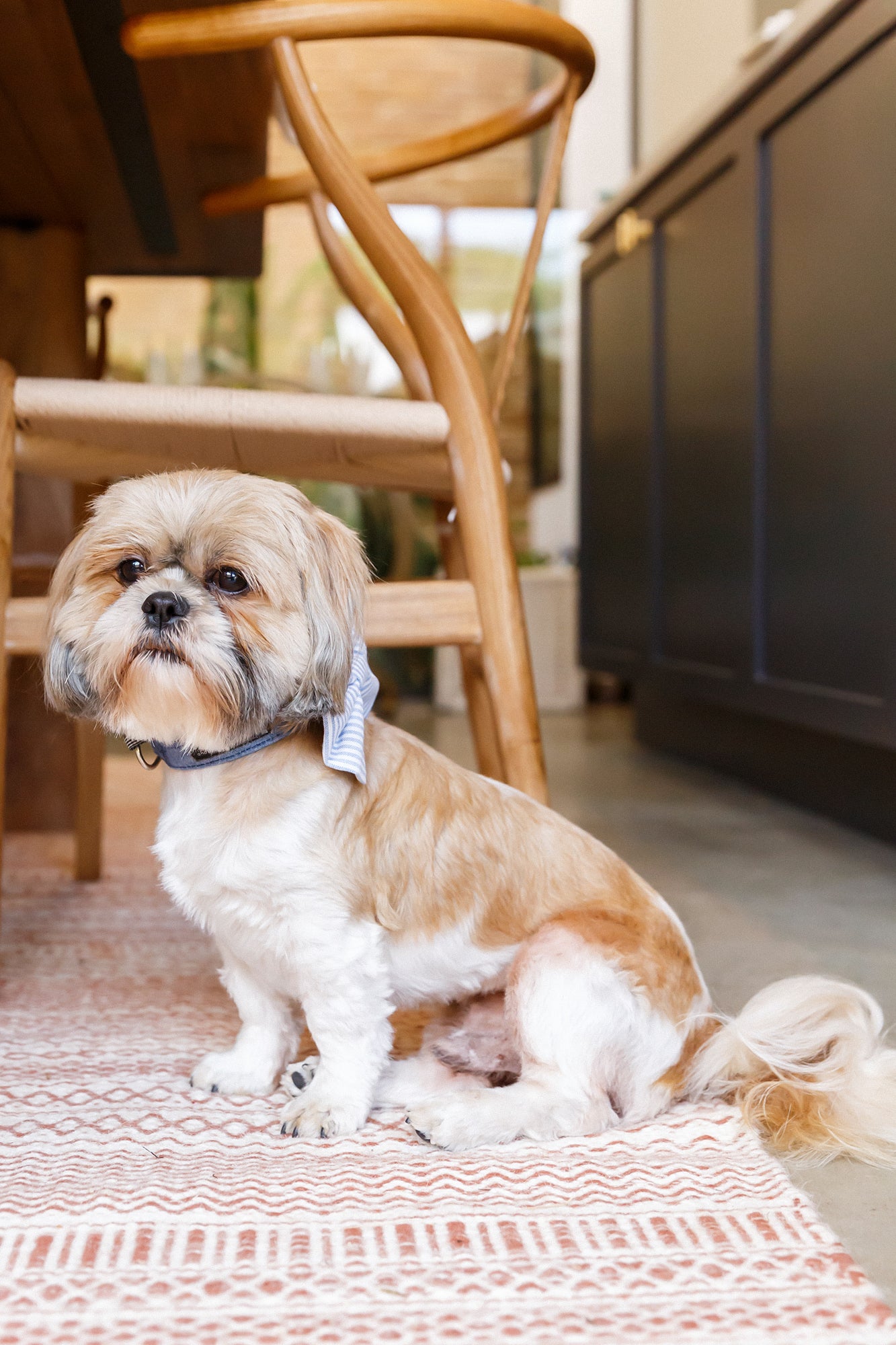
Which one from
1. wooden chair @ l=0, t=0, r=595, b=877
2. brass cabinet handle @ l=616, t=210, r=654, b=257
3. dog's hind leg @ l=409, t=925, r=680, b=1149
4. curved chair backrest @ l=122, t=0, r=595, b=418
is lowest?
dog's hind leg @ l=409, t=925, r=680, b=1149

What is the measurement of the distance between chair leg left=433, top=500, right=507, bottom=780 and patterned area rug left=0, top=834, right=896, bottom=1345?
513 millimetres

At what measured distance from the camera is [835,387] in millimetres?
2270

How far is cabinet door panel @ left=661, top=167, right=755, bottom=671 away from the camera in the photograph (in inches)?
109

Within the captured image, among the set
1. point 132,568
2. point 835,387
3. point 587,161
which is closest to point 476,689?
point 132,568

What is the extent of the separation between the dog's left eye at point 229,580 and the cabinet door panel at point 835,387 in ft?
4.64

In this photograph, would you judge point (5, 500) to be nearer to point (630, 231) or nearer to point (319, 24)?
point (319, 24)

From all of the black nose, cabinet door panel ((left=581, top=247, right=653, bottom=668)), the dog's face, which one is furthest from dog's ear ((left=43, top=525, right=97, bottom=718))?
cabinet door panel ((left=581, top=247, right=653, bottom=668))

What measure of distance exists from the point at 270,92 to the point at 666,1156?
1590 millimetres

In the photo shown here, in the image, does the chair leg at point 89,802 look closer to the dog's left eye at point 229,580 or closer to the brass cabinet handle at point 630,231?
the dog's left eye at point 229,580

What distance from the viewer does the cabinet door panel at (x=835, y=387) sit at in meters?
2.07

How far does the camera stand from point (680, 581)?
325cm

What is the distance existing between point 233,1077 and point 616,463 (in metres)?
2.97

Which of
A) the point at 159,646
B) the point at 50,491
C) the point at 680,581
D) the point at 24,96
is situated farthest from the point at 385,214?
the point at 680,581

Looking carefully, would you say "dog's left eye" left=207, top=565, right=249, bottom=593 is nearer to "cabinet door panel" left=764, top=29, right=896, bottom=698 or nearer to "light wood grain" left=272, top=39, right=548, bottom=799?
"light wood grain" left=272, top=39, right=548, bottom=799
